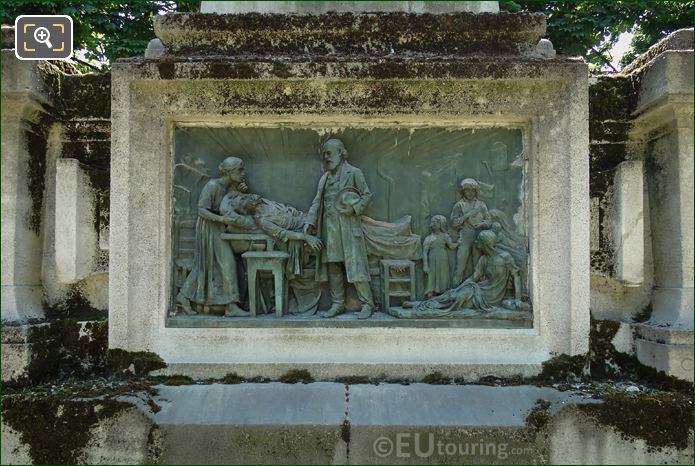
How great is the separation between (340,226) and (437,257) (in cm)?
111

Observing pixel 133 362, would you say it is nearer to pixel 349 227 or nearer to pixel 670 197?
pixel 349 227

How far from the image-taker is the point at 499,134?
5.85 m

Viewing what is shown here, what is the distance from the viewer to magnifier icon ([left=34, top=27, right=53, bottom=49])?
572 centimetres

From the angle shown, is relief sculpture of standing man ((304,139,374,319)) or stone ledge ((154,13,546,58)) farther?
stone ledge ((154,13,546,58))

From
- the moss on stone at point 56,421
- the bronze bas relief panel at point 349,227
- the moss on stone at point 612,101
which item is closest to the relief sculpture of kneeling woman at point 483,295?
the bronze bas relief panel at point 349,227

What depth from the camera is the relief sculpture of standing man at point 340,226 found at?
5629 millimetres

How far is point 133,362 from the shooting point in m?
5.54

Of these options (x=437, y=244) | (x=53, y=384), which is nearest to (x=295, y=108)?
(x=437, y=244)

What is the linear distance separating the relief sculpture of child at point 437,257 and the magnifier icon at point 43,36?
4.72 meters

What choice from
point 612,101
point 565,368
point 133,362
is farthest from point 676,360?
point 133,362

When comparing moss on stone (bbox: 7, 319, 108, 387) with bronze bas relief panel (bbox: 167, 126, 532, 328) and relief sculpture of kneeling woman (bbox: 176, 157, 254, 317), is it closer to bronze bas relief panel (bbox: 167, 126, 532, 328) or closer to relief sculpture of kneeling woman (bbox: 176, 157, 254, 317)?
bronze bas relief panel (bbox: 167, 126, 532, 328)

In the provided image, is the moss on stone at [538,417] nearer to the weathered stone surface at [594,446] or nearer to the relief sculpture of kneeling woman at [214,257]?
the weathered stone surface at [594,446]

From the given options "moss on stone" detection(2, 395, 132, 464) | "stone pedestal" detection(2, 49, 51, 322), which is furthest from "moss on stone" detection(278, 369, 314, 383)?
"stone pedestal" detection(2, 49, 51, 322)

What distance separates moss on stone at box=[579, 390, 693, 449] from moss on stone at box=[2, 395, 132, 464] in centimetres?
446
